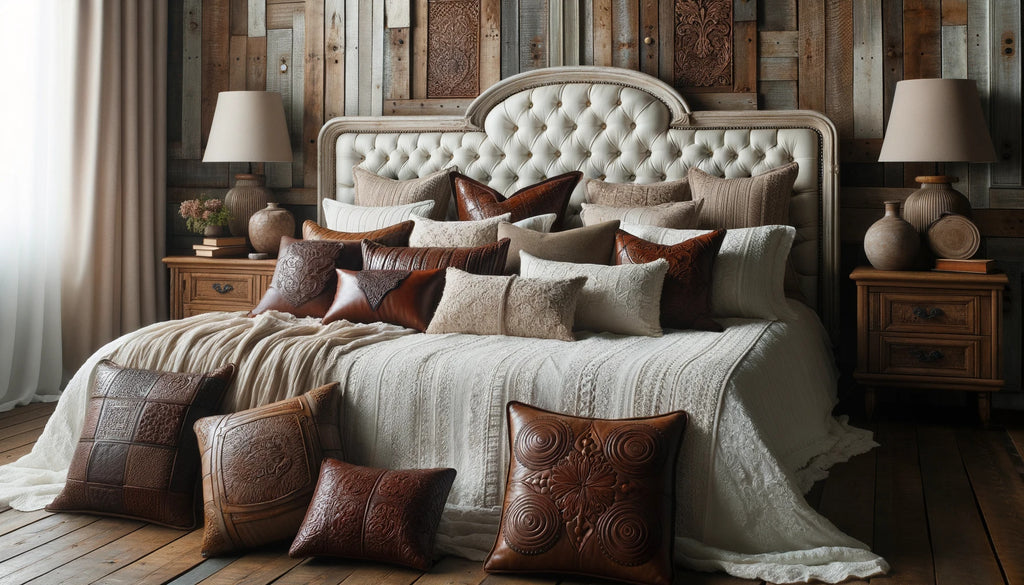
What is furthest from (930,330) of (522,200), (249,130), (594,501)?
(249,130)

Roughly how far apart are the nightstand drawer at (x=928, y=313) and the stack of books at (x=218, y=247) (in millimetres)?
2949

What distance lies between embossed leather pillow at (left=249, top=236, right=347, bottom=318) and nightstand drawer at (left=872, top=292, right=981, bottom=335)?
7.02 feet

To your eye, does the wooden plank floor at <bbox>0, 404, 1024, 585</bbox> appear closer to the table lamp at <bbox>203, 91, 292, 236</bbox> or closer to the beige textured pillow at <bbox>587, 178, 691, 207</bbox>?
the beige textured pillow at <bbox>587, 178, 691, 207</bbox>

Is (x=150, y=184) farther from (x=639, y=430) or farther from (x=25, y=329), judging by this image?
(x=639, y=430)

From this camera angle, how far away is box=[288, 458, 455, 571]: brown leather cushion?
7.89 ft

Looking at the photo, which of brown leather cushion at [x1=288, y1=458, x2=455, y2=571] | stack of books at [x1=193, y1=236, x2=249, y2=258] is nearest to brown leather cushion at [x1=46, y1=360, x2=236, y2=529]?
brown leather cushion at [x1=288, y1=458, x2=455, y2=571]

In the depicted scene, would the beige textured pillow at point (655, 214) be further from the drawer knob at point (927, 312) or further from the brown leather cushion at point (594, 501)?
the brown leather cushion at point (594, 501)

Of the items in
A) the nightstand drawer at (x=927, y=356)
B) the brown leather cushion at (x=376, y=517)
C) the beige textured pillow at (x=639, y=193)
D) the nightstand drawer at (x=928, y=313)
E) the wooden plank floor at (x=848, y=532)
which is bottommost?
the wooden plank floor at (x=848, y=532)

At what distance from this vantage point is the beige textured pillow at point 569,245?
3.52 meters

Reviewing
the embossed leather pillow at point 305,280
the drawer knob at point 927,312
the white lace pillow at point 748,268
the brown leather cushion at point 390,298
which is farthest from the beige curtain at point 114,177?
the drawer knob at point 927,312

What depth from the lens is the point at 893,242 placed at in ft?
12.5

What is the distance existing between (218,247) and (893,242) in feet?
9.87

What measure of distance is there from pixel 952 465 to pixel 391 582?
6.86 ft

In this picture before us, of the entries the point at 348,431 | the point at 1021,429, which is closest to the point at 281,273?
the point at 348,431
